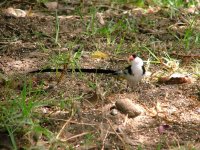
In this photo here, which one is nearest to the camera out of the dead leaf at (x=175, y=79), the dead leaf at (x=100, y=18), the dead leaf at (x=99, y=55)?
the dead leaf at (x=175, y=79)

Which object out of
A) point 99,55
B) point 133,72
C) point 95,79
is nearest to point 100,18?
point 99,55

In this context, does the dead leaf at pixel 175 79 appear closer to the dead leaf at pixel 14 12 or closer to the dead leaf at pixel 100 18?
the dead leaf at pixel 100 18

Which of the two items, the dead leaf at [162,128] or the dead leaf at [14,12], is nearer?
the dead leaf at [162,128]

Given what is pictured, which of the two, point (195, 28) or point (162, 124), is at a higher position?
point (195, 28)

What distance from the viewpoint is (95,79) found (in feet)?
9.54

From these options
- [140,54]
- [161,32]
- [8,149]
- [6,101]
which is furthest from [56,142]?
[161,32]

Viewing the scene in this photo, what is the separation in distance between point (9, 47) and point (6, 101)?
2.99 feet

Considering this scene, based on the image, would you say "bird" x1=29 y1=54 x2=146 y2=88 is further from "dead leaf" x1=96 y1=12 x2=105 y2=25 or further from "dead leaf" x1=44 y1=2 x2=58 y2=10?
"dead leaf" x1=44 y1=2 x2=58 y2=10

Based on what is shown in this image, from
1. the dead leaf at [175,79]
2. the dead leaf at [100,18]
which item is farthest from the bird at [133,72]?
the dead leaf at [100,18]

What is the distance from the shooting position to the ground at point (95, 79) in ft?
7.57

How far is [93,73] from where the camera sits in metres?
2.98

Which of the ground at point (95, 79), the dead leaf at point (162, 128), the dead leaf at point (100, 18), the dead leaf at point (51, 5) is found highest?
the dead leaf at point (51, 5)

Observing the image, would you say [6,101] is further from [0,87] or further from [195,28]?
[195,28]

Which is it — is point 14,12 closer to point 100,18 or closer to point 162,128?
point 100,18
